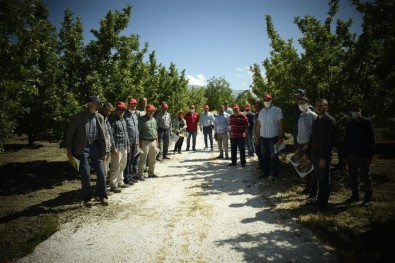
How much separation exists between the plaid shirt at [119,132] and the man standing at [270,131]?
4.07 meters

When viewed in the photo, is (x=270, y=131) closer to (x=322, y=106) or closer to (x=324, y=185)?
(x=322, y=106)

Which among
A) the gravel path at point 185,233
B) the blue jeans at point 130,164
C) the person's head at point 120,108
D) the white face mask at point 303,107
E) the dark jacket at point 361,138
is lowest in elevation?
the gravel path at point 185,233

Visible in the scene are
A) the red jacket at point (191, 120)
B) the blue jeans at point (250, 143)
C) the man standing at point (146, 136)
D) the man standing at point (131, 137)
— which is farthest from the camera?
the red jacket at point (191, 120)

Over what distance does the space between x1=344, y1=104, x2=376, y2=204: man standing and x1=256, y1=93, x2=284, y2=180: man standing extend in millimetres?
1953

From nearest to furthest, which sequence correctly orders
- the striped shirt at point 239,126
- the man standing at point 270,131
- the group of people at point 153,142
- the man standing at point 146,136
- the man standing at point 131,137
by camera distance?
the group of people at point 153,142 < the man standing at point 270,131 < the man standing at point 131,137 < the man standing at point 146,136 < the striped shirt at point 239,126

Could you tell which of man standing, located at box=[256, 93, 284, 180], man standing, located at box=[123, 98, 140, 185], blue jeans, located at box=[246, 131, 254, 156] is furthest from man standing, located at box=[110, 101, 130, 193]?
blue jeans, located at box=[246, 131, 254, 156]

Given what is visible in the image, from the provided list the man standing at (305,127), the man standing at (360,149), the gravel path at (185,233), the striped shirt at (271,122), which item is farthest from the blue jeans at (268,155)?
the man standing at (360,149)

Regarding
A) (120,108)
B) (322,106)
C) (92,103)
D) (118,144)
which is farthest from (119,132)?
(322,106)

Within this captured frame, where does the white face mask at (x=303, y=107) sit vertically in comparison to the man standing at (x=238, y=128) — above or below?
above

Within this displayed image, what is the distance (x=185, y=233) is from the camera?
4879 millimetres

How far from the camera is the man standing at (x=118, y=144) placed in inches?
295

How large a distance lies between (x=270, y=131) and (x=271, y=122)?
27 cm

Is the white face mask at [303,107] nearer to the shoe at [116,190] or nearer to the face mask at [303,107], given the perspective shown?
the face mask at [303,107]

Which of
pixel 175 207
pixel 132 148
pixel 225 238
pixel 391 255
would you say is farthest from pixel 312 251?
pixel 132 148
